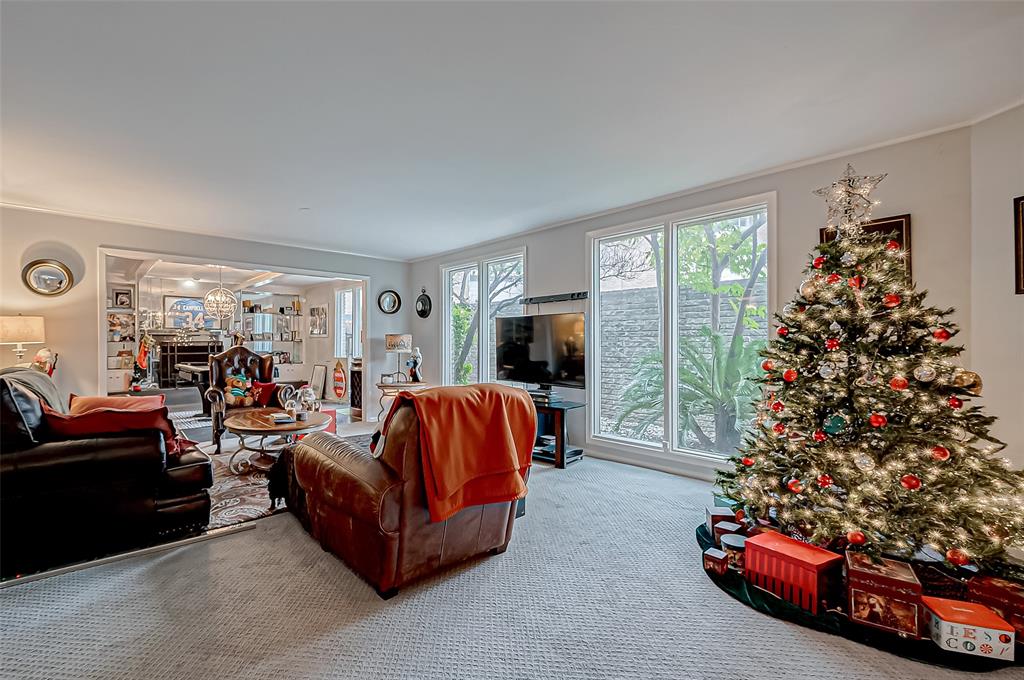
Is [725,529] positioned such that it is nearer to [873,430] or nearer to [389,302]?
[873,430]

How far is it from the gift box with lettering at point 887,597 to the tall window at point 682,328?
1795 millimetres

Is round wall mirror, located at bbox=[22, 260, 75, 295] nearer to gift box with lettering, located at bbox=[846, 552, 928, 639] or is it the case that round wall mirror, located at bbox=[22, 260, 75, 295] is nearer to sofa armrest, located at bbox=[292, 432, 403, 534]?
sofa armrest, located at bbox=[292, 432, 403, 534]

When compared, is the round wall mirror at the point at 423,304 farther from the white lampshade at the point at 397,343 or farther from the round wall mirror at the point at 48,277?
the round wall mirror at the point at 48,277

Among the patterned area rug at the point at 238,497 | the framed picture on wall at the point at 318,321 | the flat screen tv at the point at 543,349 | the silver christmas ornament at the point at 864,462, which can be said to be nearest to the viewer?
the silver christmas ornament at the point at 864,462

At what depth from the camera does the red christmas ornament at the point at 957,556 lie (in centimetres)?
198

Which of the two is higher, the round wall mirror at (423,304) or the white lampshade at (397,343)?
the round wall mirror at (423,304)

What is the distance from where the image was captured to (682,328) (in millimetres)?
4219

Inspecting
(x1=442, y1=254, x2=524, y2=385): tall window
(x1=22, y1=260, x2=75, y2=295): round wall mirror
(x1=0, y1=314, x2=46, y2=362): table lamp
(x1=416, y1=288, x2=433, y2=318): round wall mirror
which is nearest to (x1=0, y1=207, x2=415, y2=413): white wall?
(x1=22, y1=260, x2=75, y2=295): round wall mirror

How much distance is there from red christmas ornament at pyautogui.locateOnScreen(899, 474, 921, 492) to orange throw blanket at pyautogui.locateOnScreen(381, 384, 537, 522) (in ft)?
5.74

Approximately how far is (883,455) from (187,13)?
12.1 ft

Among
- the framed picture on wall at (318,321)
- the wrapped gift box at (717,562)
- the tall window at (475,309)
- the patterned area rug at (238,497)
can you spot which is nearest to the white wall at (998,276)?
the wrapped gift box at (717,562)

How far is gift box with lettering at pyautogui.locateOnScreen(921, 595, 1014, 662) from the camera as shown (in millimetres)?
1744

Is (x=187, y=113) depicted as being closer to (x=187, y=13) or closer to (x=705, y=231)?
(x=187, y=13)

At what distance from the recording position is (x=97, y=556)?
98.0 inches
